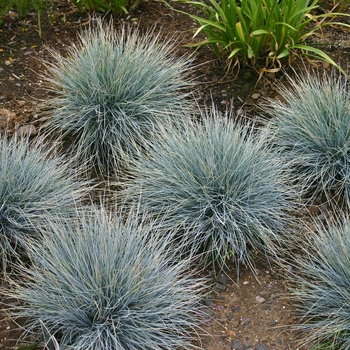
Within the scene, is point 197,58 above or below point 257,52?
below

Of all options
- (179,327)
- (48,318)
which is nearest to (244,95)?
(179,327)

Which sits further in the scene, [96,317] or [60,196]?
[60,196]

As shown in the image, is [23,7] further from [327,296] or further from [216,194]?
[327,296]

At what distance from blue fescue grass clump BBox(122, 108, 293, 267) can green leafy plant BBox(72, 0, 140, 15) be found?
6.16 ft

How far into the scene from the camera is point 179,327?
2738mm

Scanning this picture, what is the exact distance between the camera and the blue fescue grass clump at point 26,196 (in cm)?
306

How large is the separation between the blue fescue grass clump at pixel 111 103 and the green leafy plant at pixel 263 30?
0.49 metres

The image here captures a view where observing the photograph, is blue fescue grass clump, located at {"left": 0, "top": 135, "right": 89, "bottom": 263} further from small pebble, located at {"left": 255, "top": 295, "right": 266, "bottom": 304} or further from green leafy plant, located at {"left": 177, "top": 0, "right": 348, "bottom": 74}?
green leafy plant, located at {"left": 177, "top": 0, "right": 348, "bottom": 74}

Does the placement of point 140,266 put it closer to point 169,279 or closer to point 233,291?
point 169,279

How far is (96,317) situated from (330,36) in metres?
3.17

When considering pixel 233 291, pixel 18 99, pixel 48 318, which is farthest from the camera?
pixel 18 99

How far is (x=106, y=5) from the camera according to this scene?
15.7 ft

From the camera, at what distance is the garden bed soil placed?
2789mm

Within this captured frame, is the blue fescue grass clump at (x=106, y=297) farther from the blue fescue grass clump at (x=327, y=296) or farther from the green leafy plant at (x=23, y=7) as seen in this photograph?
the green leafy plant at (x=23, y=7)
